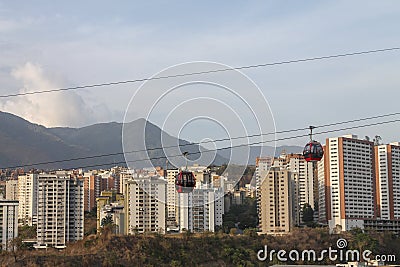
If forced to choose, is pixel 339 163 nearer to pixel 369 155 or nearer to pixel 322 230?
pixel 369 155

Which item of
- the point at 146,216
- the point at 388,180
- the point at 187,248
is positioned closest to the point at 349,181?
the point at 388,180

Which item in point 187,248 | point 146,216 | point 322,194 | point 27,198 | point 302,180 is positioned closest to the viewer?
point 187,248

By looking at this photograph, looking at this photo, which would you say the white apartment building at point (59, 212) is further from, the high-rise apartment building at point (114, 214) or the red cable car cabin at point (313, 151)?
the red cable car cabin at point (313, 151)

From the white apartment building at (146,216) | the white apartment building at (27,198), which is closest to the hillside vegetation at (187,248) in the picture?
the white apartment building at (146,216)

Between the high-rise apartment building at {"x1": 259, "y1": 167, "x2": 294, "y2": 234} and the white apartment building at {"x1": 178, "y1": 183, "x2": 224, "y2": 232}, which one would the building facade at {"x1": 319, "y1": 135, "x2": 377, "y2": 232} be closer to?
the high-rise apartment building at {"x1": 259, "y1": 167, "x2": 294, "y2": 234}

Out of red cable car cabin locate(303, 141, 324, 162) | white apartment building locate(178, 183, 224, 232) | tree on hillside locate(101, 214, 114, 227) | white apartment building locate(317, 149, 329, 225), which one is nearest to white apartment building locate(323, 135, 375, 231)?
white apartment building locate(317, 149, 329, 225)

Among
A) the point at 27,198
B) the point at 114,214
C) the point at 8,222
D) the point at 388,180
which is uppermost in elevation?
the point at 388,180

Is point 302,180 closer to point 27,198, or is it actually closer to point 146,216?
point 146,216

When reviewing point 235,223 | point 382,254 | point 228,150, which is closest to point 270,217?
point 235,223
